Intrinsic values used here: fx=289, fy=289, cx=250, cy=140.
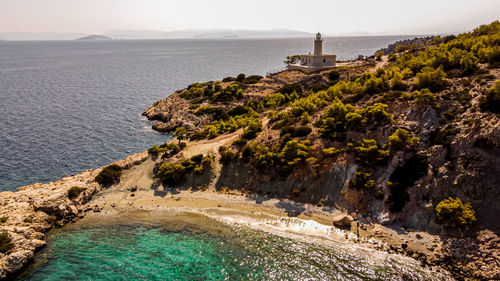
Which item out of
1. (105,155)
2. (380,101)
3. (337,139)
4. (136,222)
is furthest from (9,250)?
(380,101)

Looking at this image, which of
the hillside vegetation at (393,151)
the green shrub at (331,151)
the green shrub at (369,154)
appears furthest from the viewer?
the green shrub at (331,151)

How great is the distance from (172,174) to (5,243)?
1942 centimetres

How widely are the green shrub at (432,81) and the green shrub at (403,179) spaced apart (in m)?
12.5

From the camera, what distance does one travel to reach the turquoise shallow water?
25172mm

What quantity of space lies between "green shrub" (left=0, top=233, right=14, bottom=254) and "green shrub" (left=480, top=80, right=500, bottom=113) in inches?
2000

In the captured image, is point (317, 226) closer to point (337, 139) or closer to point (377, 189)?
point (377, 189)

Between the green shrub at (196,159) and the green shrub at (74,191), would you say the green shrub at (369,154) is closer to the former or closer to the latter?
the green shrub at (196,159)

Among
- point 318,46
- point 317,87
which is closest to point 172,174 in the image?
point 317,87

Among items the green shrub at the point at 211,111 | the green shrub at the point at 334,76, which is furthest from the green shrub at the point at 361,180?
the green shrub at the point at 334,76

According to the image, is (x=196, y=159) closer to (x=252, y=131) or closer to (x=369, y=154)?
(x=252, y=131)

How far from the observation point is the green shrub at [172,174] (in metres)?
42.0

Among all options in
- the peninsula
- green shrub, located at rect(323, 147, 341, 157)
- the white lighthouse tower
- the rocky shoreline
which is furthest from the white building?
the rocky shoreline

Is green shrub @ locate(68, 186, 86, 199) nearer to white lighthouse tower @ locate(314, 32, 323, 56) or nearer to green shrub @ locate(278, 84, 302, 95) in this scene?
green shrub @ locate(278, 84, 302, 95)

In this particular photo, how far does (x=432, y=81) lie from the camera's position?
39.8 m
